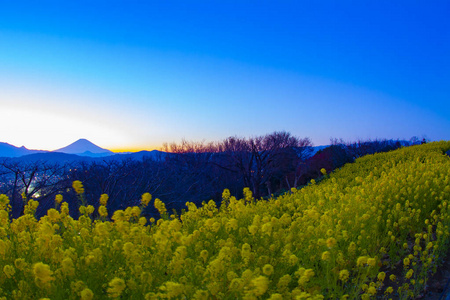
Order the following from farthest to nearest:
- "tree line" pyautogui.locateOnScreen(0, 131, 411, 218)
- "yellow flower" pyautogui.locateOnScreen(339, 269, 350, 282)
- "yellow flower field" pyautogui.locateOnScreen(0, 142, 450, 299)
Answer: "tree line" pyautogui.locateOnScreen(0, 131, 411, 218)
"yellow flower" pyautogui.locateOnScreen(339, 269, 350, 282)
"yellow flower field" pyautogui.locateOnScreen(0, 142, 450, 299)

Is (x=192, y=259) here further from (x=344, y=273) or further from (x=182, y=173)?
(x=182, y=173)

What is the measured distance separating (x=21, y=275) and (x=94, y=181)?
17.1m

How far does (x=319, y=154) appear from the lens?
97.7ft

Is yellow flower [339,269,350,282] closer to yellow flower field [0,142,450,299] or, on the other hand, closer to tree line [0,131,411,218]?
yellow flower field [0,142,450,299]

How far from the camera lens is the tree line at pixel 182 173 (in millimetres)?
13138

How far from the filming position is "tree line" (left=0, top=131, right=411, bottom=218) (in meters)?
13.1

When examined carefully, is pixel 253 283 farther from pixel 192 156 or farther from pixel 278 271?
pixel 192 156

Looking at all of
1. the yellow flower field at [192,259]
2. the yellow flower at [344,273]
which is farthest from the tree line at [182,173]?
the yellow flower at [344,273]

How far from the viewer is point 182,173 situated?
97.1 feet

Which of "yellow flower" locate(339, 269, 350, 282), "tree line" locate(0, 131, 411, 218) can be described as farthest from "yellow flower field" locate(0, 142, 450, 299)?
"tree line" locate(0, 131, 411, 218)

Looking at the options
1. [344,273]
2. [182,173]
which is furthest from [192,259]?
[182,173]

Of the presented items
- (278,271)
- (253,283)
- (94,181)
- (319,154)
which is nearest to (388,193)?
(278,271)

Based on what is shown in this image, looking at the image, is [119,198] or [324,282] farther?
[119,198]

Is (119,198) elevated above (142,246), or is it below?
below
